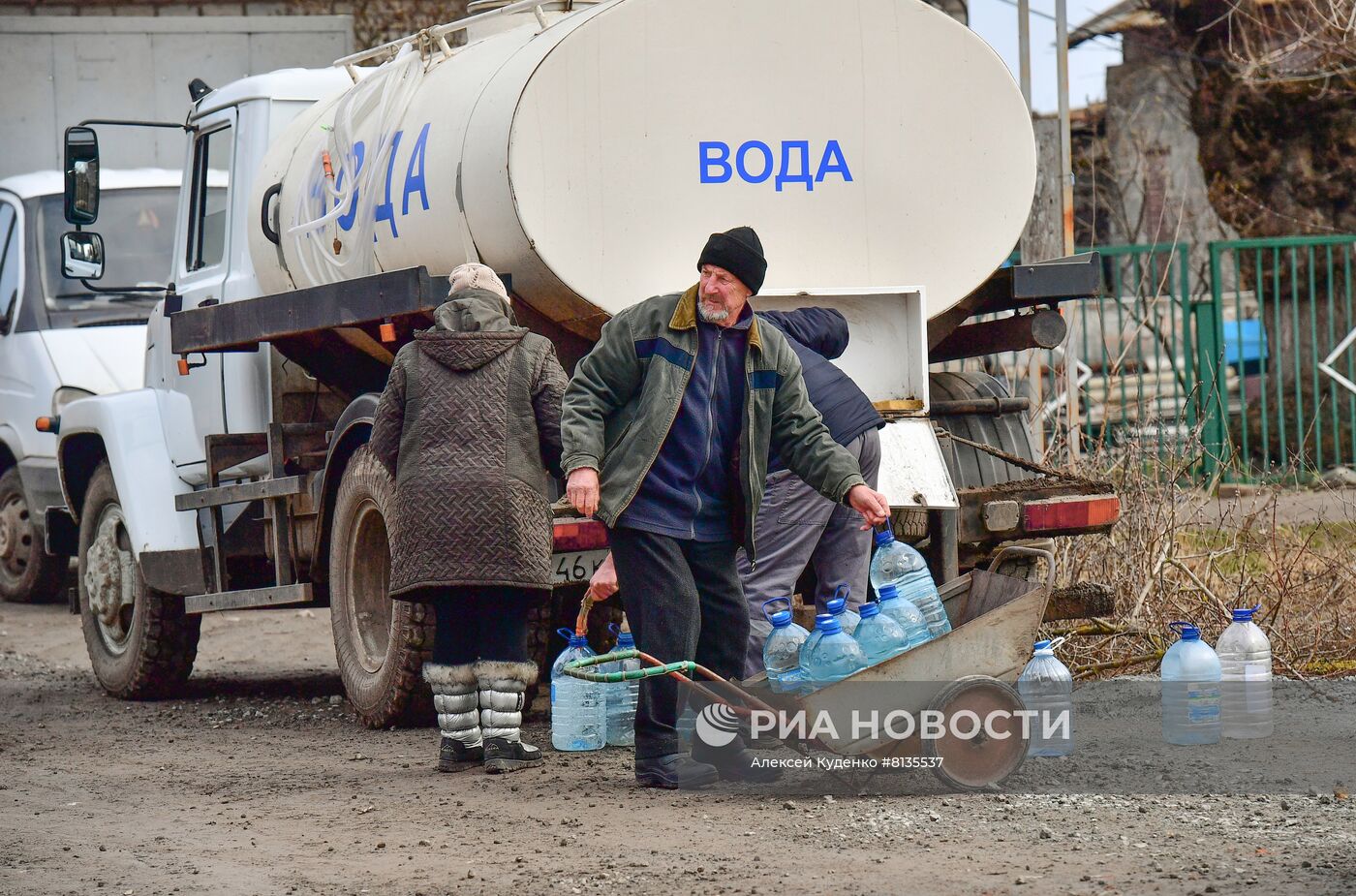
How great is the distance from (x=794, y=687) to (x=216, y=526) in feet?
11.4

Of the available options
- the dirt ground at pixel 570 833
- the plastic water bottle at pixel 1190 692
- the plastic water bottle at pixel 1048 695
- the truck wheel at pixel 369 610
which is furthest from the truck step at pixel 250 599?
the plastic water bottle at pixel 1190 692

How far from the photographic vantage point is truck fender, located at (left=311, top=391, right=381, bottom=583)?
271 inches

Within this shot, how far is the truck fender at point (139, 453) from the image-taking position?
26.6ft

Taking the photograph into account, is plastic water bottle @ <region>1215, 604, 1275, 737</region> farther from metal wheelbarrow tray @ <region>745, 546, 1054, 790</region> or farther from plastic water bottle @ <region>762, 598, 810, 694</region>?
plastic water bottle @ <region>762, 598, 810, 694</region>

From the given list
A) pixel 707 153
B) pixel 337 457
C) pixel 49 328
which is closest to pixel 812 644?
pixel 707 153

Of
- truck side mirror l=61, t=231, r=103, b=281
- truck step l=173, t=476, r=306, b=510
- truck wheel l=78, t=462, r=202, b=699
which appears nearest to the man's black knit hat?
truck step l=173, t=476, r=306, b=510

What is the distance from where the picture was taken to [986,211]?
6.64 metres

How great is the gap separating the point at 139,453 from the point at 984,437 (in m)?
3.79

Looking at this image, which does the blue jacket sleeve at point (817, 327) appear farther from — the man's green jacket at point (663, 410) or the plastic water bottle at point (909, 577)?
the plastic water bottle at point (909, 577)

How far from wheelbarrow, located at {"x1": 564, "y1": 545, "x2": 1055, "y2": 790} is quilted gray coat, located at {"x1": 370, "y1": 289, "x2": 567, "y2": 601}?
82 cm

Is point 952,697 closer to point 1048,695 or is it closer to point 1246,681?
point 1048,695

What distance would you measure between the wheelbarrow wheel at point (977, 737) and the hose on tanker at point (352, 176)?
3.01 metres

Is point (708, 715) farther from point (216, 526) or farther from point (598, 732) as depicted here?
point (216, 526)

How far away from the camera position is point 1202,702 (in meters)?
5.83
